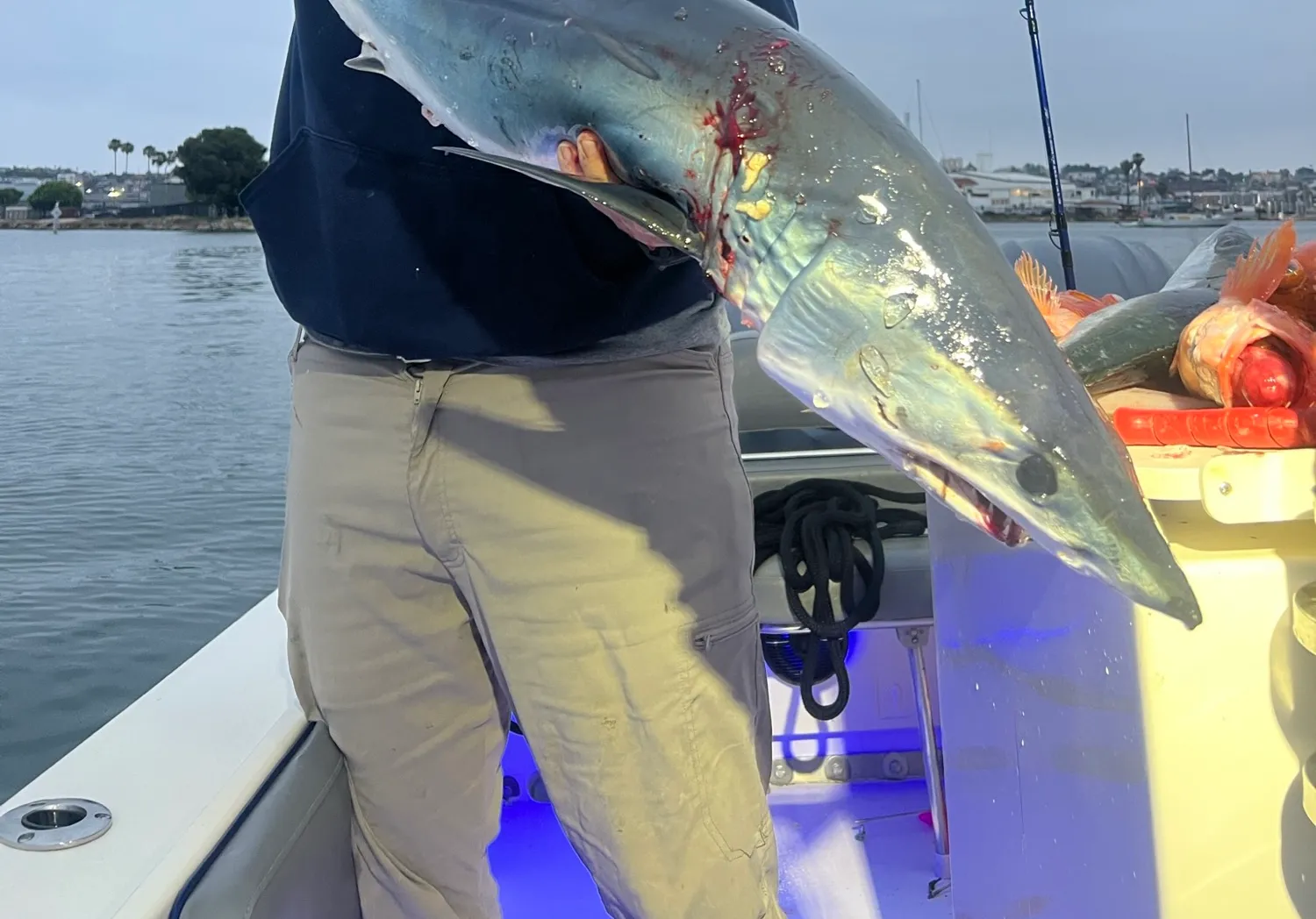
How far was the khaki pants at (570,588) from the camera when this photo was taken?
1585mm

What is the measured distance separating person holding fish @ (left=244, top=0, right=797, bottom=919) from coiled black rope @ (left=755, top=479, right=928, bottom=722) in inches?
37.8

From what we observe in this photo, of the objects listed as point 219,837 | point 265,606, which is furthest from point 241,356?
point 219,837

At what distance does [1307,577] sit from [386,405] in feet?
3.78

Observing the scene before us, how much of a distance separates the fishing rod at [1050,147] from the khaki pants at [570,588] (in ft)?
6.46

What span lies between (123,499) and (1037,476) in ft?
34.3

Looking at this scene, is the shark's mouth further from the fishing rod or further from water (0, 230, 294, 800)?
water (0, 230, 294, 800)

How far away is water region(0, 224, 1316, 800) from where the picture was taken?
6719 millimetres

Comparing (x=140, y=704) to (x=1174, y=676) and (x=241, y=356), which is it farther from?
(x=241, y=356)

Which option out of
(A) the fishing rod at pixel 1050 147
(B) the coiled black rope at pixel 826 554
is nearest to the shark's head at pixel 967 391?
(B) the coiled black rope at pixel 826 554

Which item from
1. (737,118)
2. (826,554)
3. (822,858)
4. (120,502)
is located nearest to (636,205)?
(737,118)

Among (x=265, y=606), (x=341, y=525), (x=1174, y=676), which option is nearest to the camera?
(x=1174, y=676)

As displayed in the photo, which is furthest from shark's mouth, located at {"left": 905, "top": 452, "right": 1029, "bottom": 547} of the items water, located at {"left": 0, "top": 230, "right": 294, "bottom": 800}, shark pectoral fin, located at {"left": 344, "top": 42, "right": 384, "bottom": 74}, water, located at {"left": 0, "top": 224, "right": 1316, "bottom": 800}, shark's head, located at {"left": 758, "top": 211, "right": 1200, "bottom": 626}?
water, located at {"left": 0, "top": 230, "right": 294, "bottom": 800}

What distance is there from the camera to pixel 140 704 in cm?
218

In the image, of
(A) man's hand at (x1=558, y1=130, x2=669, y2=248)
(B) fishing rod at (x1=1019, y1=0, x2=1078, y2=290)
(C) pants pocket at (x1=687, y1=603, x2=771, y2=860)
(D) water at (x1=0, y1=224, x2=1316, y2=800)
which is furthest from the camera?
(D) water at (x1=0, y1=224, x2=1316, y2=800)
